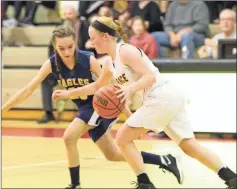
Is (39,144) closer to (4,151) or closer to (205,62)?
(4,151)

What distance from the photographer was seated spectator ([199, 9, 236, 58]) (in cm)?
1085

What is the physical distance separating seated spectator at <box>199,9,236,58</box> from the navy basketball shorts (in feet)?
15.0

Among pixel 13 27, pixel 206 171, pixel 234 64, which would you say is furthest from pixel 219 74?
pixel 13 27

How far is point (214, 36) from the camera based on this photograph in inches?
457

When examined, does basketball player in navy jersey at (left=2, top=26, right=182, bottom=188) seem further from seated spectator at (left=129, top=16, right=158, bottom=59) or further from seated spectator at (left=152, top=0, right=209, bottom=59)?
seated spectator at (left=152, top=0, right=209, bottom=59)

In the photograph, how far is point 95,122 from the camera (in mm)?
6555

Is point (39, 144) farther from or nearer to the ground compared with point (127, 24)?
nearer to the ground

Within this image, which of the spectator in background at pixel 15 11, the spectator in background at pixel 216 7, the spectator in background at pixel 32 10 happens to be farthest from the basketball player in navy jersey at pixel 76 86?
the spectator in background at pixel 15 11

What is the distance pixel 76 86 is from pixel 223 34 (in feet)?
17.9

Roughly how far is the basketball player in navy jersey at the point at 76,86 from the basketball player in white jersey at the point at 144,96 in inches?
15.7

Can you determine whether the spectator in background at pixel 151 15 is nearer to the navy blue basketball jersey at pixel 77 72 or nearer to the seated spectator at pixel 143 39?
the seated spectator at pixel 143 39

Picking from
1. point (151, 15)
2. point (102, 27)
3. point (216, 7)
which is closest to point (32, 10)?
point (151, 15)

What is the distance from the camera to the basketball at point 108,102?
17.3 feet

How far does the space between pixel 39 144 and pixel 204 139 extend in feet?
8.21
